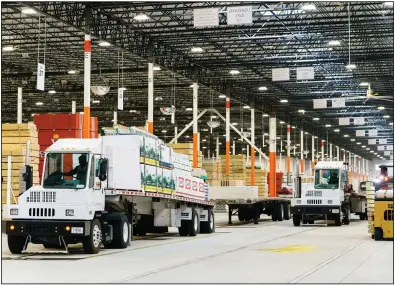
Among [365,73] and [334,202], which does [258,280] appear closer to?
[334,202]

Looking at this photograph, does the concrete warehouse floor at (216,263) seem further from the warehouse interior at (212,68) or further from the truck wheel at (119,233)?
the truck wheel at (119,233)

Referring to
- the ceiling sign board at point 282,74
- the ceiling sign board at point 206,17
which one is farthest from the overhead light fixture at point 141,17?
the ceiling sign board at point 282,74

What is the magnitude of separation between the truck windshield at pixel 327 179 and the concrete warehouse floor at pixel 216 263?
1008cm

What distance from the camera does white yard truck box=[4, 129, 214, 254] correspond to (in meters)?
15.4

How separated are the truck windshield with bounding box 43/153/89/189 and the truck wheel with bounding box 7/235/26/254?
127cm

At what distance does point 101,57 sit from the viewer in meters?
43.2

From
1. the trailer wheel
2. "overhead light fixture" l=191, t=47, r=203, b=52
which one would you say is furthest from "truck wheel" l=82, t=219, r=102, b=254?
"overhead light fixture" l=191, t=47, r=203, b=52

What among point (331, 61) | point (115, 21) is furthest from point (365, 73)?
point (115, 21)

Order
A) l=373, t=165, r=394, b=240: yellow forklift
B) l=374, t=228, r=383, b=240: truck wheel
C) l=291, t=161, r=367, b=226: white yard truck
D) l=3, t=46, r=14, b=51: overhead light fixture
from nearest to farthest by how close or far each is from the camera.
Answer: l=373, t=165, r=394, b=240: yellow forklift
l=374, t=228, r=383, b=240: truck wheel
l=291, t=161, r=367, b=226: white yard truck
l=3, t=46, r=14, b=51: overhead light fixture

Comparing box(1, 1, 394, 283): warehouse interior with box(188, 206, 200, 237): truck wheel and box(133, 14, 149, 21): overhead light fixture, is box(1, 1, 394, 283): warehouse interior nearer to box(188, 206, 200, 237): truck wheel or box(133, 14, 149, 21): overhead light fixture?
box(133, 14, 149, 21): overhead light fixture

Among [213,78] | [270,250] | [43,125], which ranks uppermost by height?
[213,78]

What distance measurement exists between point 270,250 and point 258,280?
6.57m

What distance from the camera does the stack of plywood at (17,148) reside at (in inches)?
931

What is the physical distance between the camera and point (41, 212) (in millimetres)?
15445
